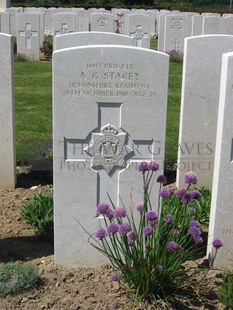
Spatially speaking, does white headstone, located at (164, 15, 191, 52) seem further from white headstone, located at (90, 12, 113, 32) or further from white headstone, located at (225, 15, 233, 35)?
white headstone, located at (90, 12, 113, 32)

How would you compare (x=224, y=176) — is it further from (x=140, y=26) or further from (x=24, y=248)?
(x=140, y=26)

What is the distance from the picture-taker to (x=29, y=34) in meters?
15.8

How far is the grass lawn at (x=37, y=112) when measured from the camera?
6711 millimetres

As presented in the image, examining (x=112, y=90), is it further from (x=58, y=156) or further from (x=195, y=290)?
(x=195, y=290)

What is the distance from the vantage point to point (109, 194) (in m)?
3.82

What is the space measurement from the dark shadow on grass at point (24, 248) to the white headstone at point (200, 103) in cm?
169

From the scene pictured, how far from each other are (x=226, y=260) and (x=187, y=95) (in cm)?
193

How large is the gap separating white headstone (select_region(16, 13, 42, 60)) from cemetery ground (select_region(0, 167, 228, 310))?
12.0 meters

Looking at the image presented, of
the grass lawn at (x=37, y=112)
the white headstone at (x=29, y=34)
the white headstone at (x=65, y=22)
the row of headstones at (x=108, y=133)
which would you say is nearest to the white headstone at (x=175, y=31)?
the grass lawn at (x=37, y=112)

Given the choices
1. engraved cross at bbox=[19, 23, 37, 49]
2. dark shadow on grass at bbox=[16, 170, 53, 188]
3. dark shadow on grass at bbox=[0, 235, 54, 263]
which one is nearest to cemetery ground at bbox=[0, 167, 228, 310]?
dark shadow on grass at bbox=[0, 235, 54, 263]

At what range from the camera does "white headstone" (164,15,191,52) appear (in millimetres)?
15976

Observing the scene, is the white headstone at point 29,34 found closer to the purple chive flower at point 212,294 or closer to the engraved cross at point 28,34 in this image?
the engraved cross at point 28,34

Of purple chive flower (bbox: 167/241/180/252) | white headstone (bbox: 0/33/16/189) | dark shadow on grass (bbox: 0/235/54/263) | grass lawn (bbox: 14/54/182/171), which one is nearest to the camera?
purple chive flower (bbox: 167/241/180/252)

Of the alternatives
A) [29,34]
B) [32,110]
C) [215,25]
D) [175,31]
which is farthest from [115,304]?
[215,25]
